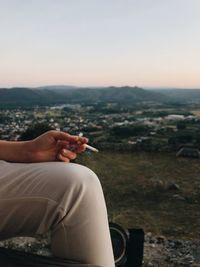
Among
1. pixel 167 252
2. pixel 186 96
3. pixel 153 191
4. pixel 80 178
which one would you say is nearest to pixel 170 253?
pixel 167 252

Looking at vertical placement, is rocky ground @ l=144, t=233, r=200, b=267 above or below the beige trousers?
below

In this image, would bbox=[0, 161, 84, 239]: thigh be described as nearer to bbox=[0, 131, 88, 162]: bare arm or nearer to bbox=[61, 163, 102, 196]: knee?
bbox=[61, 163, 102, 196]: knee

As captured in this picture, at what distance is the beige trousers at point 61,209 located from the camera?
55 cm

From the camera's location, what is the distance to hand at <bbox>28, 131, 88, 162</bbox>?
755 millimetres

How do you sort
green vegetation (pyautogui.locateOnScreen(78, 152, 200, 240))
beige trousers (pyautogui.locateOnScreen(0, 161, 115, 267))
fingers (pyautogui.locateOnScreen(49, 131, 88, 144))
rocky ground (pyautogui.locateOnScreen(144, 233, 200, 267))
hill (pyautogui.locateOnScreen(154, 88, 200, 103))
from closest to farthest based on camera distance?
beige trousers (pyautogui.locateOnScreen(0, 161, 115, 267))
fingers (pyautogui.locateOnScreen(49, 131, 88, 144))
rocky ground (pyautogui.locateOnScreen(144, 233, 200, 267))
green vegetation (pyautogui.locateOnScreen(78, 152, 200, 240))
hill (pyautogui.locateOnScreen(154, 88, 200, 103))

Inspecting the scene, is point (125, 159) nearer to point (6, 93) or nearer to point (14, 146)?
point (14, 146)

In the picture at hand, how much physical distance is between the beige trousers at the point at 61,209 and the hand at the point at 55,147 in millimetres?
149

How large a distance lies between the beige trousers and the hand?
0.49 ft

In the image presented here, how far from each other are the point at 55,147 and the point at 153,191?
6.47m

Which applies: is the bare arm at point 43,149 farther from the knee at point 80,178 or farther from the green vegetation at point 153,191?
the green vegetation at point 153,191

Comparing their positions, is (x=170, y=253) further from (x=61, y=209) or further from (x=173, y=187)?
(x=173, y=187)

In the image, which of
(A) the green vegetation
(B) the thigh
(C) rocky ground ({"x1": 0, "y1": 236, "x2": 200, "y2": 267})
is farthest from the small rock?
(B) the thigh

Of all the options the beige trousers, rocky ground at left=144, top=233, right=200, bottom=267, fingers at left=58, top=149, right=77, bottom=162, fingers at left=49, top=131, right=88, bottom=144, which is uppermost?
fingers at left=49, top=131, right=88, bottom=144

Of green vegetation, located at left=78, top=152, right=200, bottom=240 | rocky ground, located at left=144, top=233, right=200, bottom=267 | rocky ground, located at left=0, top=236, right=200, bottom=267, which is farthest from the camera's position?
green vegetation, located at left=78, top=152, right=200, bottom=240
